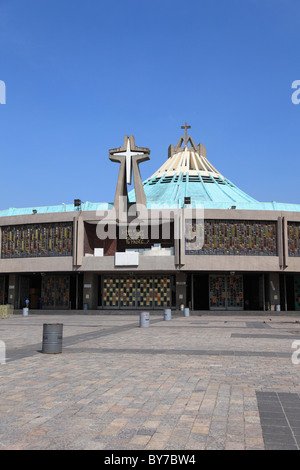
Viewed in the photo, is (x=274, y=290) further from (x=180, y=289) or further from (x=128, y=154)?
(x=128, y=154)

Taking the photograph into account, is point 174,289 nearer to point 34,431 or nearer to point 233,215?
point 233,215

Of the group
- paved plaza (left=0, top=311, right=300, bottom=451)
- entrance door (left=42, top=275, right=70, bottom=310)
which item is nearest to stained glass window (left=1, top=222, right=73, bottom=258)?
entrance door (left=42, top=275, right=70, bottom=310)

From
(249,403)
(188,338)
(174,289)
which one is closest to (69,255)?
(174,289)

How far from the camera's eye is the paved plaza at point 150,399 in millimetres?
Answer: 5270

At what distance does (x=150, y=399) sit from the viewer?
7312mm

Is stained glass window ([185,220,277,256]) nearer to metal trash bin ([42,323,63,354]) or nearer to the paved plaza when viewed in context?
the paved plaza

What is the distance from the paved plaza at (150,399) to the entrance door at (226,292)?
3171 centimetres

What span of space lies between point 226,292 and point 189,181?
19.2m

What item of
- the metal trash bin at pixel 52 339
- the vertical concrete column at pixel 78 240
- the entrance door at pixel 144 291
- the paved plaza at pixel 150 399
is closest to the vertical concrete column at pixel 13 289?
the vertical concrete column at pixel 78 240

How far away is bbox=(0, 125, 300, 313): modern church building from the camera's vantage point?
41812mm

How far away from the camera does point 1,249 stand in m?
47.1

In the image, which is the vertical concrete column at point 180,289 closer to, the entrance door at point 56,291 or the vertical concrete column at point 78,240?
the vertical concrete column at point 78,240

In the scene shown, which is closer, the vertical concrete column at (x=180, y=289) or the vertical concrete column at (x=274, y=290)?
the vertical concrete column at (x=274, y=290)

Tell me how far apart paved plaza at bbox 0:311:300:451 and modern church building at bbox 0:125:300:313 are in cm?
→ 2864
